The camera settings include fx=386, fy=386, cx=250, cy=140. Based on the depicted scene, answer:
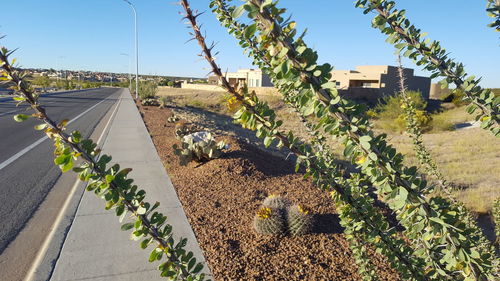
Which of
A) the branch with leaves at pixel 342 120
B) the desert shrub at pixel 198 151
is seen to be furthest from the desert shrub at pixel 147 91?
the branch with leaves at pixel 342 120

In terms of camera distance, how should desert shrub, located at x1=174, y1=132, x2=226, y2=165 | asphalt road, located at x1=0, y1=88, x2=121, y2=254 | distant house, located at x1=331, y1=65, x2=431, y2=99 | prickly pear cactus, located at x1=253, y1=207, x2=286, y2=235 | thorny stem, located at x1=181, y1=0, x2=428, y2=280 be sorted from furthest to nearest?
distant house, located at x1=331, y1=65, x2=431, y2=99 → desert shrub, located at x1=174, y1=132, x2=226, y2=165 → asphalt road, located at x1=0, y1=88, x2=121, y2=254 → prickly pear cactus, located at x1=253, y1=207, x2=286, y2=235 → thorny stem, located at x1=181, y1=0, x2=428, y2=280

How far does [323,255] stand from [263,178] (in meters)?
3.28

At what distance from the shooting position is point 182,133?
1136cm

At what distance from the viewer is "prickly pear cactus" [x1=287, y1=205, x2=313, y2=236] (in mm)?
4988

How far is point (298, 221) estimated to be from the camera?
4.99 meters

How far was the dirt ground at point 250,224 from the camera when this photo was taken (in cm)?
418

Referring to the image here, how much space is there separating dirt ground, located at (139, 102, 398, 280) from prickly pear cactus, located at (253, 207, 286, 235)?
0.09 meters

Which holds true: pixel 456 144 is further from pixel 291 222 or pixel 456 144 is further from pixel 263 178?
pixel 291 222

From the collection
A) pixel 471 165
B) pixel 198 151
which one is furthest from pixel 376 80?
pixel 198 151

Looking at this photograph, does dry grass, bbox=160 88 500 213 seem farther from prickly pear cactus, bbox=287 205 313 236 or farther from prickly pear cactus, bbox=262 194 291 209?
prickly pear cactus, bbox=287 205 313 236

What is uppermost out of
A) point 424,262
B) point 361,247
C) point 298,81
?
point 298,81

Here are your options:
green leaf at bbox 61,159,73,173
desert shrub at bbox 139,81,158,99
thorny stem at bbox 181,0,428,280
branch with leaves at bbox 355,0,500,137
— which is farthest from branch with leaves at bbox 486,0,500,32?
desert shrub at bbox 139,81,158,99

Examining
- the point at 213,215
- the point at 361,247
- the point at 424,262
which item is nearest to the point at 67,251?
the point at 213,215

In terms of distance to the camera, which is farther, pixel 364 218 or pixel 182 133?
pixel 182 133
